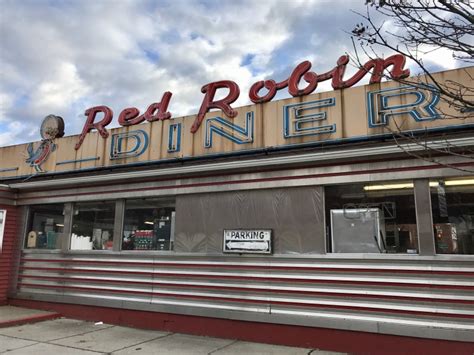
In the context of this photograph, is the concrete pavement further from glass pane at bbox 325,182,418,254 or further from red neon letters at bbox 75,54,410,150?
red neon letters at bbox 75,54,410,150

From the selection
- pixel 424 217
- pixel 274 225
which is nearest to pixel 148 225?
pixel 274 225

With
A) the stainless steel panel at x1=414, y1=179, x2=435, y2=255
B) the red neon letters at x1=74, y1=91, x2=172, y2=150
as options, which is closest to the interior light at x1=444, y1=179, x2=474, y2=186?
the stainless steel panel at x1=414, y1=179, x2=435, y2=255

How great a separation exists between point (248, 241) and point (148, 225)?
238cm

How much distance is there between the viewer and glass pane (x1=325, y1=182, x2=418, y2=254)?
242 inches

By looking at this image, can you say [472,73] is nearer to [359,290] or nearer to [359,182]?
[359,182]

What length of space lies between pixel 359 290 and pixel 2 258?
8.25 meters

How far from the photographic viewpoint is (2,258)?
9.80m

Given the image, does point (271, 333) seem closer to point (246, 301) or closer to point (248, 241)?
point (246, 301)

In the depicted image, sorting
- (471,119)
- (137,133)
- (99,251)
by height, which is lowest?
(99,251)

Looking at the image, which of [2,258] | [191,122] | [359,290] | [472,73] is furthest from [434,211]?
[2,258]

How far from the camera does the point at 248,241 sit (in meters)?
7.18

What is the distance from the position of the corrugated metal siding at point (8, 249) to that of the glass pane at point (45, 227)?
36 centimetres

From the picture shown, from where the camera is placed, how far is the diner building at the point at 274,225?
5855 mm

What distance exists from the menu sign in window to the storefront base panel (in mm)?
1195
